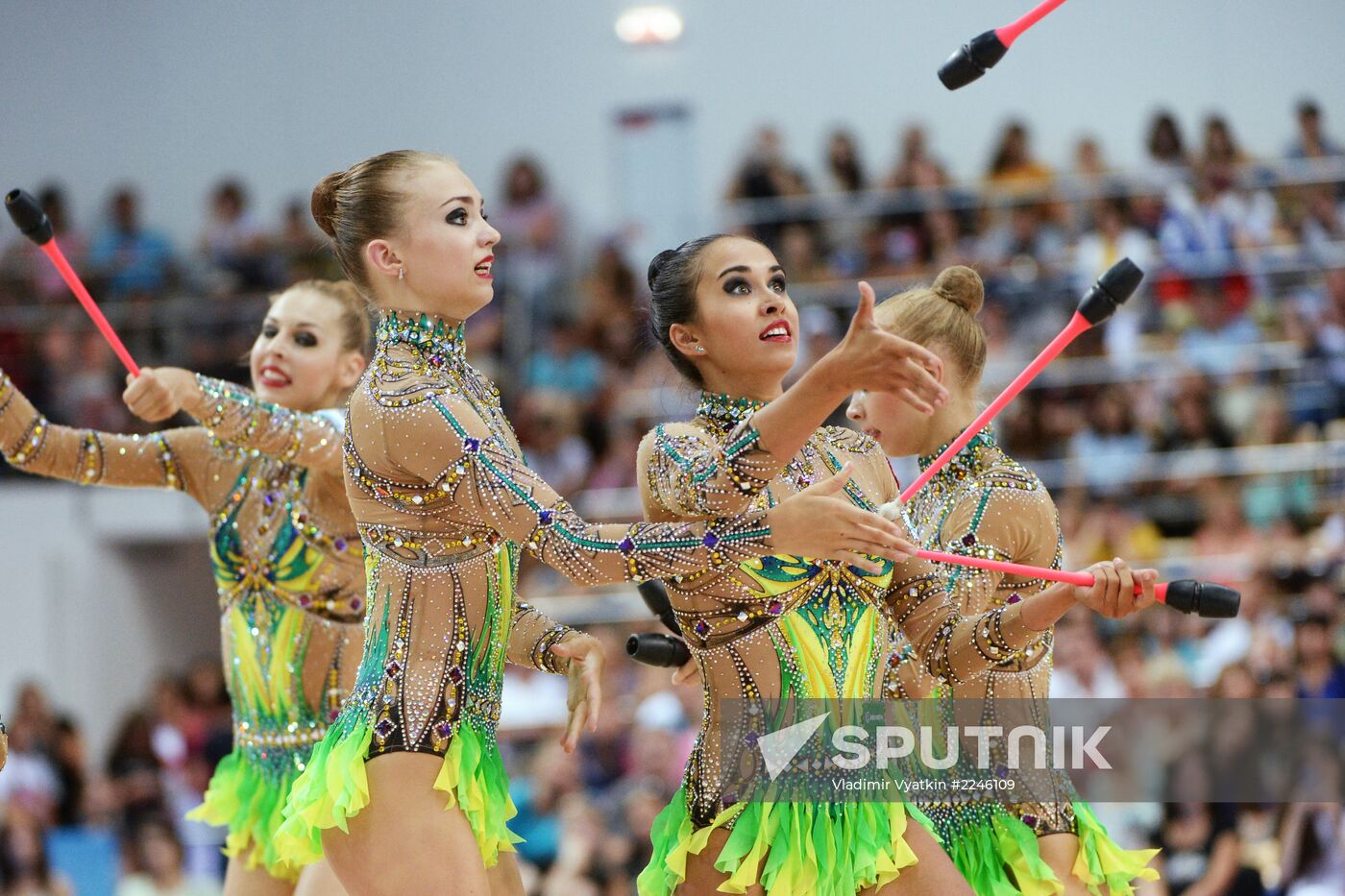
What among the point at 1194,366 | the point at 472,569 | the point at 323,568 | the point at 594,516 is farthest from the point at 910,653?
the point at 1194,366

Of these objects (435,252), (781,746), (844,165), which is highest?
(844,165)

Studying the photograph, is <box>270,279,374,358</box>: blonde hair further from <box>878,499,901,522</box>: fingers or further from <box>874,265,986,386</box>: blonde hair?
<box>878,499,901,522</box>: fingers

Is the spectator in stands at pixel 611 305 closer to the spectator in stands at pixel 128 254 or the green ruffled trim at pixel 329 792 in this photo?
the spectator in stands at pixel 128 254

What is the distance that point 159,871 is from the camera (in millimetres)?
6305

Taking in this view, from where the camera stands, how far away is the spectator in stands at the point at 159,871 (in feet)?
20.7

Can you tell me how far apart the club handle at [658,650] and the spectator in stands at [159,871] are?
4173mm

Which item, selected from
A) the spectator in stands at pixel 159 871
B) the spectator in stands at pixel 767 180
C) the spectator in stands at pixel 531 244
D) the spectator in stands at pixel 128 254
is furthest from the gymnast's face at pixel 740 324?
the spectator in stands at pixel 128 254

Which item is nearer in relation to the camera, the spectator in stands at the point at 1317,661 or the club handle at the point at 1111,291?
the club handle at the point at 1111,291

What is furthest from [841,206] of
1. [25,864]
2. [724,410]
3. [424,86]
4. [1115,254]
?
[724,410]

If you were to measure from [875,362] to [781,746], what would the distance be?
67 centimetres

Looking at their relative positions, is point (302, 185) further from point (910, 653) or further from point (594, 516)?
point (910, 653)

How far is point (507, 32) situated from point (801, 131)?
194 centimetres

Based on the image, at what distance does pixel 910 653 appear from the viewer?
116 inches

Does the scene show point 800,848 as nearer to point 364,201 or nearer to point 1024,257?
point 364,201
